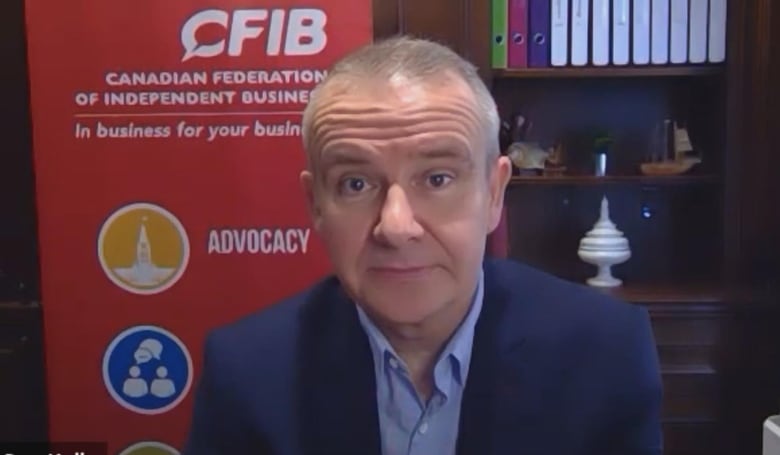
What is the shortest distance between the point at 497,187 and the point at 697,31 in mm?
2016

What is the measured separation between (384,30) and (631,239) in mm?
1027

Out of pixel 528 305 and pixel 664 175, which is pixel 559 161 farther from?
pixel 528 305

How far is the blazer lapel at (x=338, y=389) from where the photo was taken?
3.72ft

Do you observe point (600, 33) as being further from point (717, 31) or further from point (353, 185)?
point (353, 185)

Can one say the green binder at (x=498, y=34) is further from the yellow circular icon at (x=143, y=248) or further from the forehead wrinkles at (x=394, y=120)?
the forehead wrinkles at (x=394, y=120)

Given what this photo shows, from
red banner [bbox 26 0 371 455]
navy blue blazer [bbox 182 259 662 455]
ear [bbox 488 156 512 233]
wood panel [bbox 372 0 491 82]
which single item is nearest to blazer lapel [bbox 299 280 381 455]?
navy blue blazer [bbox 182 259 662 455]

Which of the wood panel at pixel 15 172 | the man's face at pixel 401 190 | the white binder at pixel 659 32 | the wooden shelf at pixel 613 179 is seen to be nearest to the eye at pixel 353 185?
the man's face at pixel 401 190

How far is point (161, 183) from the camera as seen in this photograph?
2.54 meters

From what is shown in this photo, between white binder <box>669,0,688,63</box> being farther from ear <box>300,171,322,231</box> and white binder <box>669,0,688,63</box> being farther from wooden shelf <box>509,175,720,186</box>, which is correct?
ear <box>300,171,322,231</box>

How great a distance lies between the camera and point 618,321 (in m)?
1.18

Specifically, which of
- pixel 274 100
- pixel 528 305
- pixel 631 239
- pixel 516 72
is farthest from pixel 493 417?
pixel 631 239

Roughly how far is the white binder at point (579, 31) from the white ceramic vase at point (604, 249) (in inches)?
17.2

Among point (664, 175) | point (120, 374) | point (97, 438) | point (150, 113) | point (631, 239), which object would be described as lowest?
point (97, 438)

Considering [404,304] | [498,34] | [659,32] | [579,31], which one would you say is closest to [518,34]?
[498,34]
